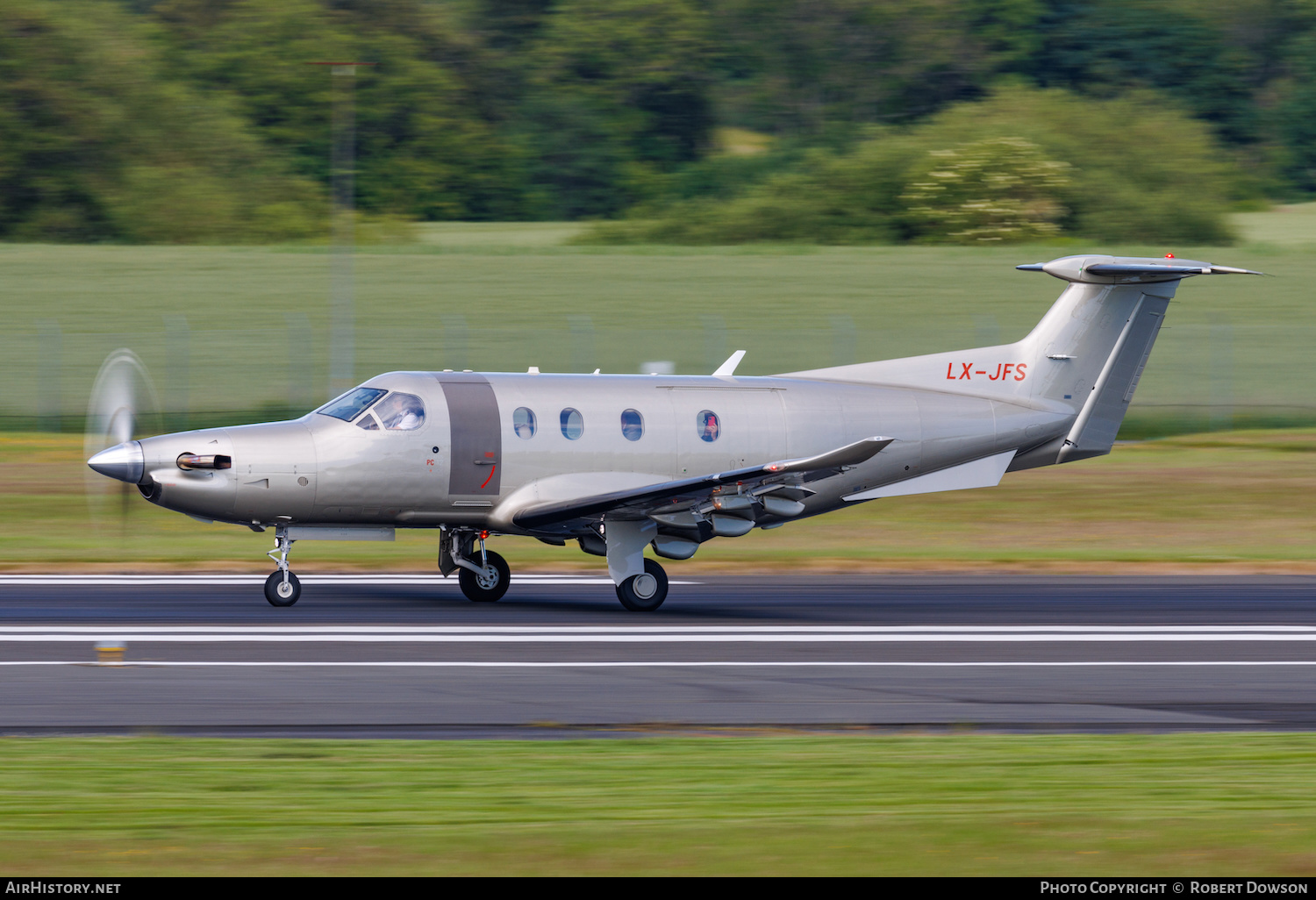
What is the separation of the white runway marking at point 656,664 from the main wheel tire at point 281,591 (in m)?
3.22

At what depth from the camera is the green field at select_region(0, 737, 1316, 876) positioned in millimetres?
6738

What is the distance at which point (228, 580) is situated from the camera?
18.7 m

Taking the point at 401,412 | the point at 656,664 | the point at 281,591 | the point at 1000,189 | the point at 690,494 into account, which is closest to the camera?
the point at 656,664

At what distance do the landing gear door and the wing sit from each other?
52 centimetres

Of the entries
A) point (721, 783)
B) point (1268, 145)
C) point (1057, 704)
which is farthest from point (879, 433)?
point (1268, 145)

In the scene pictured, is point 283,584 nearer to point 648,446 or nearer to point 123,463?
point 123,463

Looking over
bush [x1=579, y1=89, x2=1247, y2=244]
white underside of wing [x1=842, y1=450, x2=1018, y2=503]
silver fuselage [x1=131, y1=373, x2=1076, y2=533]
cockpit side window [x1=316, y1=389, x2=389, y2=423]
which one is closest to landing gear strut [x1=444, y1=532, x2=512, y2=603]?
silver fuselage [x1=131, y1=373, x2=1076, y2=533]

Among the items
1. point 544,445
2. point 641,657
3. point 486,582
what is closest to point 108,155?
point 486,582

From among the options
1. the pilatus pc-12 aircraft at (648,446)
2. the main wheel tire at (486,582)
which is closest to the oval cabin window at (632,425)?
the pilatus pc-12 aircraft at (648,446)

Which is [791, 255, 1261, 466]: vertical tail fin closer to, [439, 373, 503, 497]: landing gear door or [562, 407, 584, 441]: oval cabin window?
[562, 407, 584, 441]: oval cabin window

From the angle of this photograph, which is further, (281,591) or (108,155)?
(108,155)

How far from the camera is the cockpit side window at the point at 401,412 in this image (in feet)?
53.3

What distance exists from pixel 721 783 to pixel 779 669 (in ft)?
14.4

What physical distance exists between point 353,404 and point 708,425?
3859 mm
